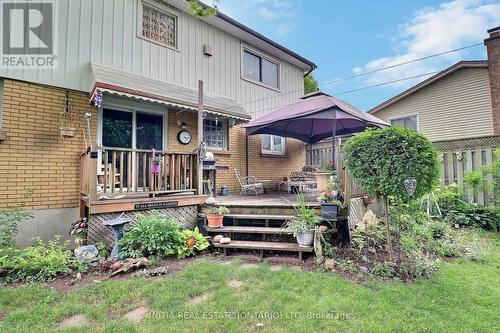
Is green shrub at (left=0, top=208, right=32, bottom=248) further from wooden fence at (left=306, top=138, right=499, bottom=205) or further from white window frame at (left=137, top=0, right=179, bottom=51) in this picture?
wooden fence at (left=306, top=138, right=499, bottom=205)

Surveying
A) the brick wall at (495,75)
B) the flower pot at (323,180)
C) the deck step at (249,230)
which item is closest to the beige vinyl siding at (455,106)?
the brick wall at (495,75)

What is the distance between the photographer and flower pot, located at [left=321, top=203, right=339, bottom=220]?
4.86m

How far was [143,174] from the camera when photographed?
565 cm

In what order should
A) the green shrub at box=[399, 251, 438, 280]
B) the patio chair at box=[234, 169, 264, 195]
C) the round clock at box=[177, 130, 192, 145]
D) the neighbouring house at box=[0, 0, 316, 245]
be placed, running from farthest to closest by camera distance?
the patio chair at box=[234, 169, 264, 195], the round clock at box=[177, 130, 192, 145], the neighbouring house at box=[0, 0, 316, 245], the green shrub at box=[399, 251, 438, 280]

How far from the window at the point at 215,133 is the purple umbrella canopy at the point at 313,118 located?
1113 millimetres

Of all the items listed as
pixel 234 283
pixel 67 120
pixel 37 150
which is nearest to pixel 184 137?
pixel 67 120

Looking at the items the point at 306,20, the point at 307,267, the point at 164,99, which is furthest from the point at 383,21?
the point at 307,267

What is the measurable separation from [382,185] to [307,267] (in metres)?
1.76

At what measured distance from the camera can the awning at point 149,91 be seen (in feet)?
18.9

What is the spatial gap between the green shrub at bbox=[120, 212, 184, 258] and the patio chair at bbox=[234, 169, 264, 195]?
3.81 meters

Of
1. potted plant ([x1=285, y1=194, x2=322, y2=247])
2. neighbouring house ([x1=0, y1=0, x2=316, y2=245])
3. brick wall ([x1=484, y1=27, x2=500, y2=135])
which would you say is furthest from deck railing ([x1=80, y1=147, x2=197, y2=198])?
brick wall ([x1=484, y1=27, x2=500, y2=135])

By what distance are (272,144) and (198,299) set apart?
328 inches

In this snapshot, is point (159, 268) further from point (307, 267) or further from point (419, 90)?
point (419, 90)

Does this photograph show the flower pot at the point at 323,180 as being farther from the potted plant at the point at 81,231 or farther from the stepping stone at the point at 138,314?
the potted plant at the point at 81,231
